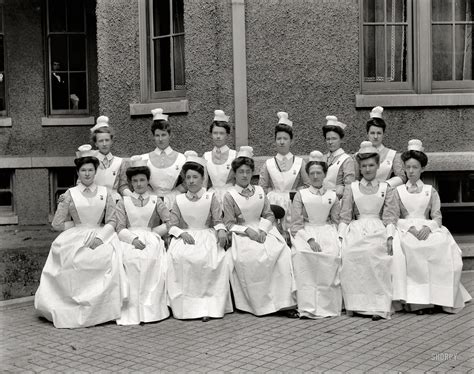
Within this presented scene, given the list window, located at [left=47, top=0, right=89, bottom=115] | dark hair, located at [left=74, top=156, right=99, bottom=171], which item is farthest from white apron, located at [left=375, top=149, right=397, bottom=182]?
window, located at [left=47, top=0, right=89, bottom=115]

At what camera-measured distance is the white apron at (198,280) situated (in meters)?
6.18

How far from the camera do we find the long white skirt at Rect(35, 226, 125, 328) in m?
5.92

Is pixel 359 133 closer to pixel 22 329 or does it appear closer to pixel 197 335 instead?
pixel 197 335

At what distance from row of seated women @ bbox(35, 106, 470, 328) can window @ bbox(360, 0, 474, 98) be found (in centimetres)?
195

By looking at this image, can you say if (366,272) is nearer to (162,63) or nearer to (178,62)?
(178,62)

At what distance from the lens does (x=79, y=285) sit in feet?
19.6

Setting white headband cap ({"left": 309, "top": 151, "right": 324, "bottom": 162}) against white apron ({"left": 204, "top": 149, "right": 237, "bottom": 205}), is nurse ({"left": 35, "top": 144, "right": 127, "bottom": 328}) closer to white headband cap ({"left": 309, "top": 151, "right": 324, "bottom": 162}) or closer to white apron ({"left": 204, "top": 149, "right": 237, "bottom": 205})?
white apron ({"left": 204, "top": 149, "right": 237, "bottom": 205})

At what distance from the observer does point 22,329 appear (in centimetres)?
587

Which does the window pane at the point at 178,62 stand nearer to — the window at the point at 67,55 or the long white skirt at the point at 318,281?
the long white skirt at the point at 318,281

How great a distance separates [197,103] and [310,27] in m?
1.73

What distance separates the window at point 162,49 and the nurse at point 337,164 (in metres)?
2.27

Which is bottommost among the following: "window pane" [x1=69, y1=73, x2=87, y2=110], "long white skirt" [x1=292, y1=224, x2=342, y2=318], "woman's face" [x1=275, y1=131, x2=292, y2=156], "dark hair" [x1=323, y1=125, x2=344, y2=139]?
"long white skirt" [x1=292, y1=224, x2=342, y2=318]

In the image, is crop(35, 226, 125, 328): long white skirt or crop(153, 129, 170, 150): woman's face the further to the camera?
crop(153, 129, 170, 150): woman's face

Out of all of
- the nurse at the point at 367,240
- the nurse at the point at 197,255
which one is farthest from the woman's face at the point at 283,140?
the nurse at the point at 197,255
